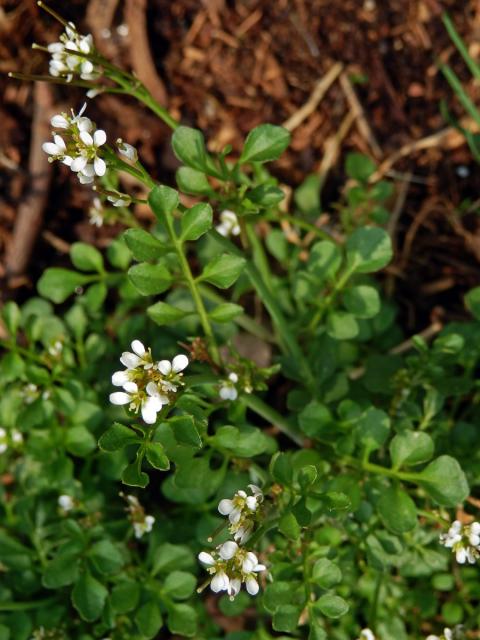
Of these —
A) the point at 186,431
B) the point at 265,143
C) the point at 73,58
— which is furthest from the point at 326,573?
the point at 73,58

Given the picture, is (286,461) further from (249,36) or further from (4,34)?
(4,34)

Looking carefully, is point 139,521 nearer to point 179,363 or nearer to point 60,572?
point 60,572

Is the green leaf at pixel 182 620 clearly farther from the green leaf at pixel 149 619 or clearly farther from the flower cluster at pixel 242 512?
the flower cluster at pixel 242 512

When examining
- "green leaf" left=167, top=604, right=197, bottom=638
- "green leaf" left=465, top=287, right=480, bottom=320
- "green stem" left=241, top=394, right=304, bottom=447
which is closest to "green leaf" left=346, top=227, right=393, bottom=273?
"green leaf" left=465, top=287, right=480, bottom=320

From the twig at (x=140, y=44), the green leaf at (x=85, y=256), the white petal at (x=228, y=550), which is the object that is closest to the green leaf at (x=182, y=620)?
the white petal at (x=228, y=550)

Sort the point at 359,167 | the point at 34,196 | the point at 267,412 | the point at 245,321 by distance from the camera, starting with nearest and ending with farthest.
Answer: the point at 267,412
the point at 245,321
the point at 359,167
the point at 34,196

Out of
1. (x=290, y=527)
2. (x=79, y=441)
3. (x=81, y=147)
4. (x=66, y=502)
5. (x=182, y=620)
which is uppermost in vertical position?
(x=81, y=147)
